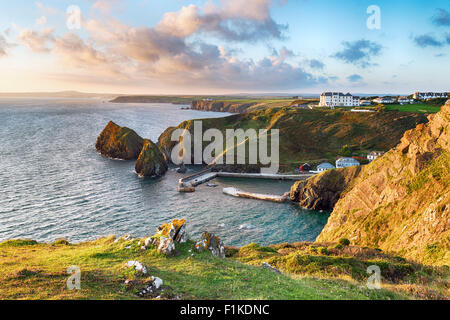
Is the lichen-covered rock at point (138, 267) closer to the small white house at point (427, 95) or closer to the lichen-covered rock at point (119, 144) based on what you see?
the lichen-covered rock at point (119, 144)

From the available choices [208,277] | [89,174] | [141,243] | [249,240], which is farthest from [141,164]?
[208,277]

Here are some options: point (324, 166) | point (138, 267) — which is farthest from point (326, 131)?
point (138, 267)

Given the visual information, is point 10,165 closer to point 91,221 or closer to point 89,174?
point 89,174

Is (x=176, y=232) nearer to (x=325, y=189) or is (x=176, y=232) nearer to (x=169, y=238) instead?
(x=169, y=238)

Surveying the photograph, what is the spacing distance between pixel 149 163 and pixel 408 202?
7027 centimetres

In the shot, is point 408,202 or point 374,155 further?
point 374,155

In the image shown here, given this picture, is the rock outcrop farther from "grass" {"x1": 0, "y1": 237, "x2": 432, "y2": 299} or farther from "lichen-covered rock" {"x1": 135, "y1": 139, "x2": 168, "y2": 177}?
"grass" {"x1": 0, "y1": 237, "x2": 432, "y2": 299}

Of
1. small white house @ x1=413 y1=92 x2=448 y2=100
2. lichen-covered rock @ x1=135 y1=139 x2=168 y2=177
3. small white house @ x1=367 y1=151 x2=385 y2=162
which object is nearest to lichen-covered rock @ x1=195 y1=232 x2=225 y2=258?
lichen-covered rock @ x1=135 y1=139 x2=168 y2=177

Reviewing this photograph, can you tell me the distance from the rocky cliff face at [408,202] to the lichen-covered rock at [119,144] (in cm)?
8558

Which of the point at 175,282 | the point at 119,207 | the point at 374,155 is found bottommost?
the point at 119,207

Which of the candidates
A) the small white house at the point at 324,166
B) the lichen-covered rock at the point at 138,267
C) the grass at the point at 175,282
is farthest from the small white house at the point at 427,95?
the lichen-covered rock at the point at 138,267

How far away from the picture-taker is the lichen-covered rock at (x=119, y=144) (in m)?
107

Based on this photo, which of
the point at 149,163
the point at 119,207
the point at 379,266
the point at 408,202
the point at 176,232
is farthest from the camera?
the point at 149,163

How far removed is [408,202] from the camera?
99.3 feet
